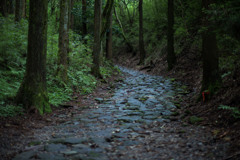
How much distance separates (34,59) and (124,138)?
137 inches

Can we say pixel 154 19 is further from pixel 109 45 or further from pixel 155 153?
pixel 155 153

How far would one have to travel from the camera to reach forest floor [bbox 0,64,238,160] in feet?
12.9

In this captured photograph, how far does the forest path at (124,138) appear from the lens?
3.90 meters

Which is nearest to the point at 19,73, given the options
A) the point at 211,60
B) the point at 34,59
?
the point at 34,59

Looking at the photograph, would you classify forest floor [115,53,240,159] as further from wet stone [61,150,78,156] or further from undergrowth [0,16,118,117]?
undergrowth [0,16,118,117]

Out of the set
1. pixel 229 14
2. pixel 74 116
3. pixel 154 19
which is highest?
pixel 154 19

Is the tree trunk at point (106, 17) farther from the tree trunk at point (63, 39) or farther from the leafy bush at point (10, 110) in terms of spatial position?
the leafy bush at point (10, 110)

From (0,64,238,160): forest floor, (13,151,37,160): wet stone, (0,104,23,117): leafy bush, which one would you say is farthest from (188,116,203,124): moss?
(0,104,23,117): leafy bush

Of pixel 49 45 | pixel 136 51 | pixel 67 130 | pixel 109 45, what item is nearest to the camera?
pixel 67 130

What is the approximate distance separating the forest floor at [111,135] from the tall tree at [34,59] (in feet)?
1.71

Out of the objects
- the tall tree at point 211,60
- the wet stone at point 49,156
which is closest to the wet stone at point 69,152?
the wet stone at point 49,156

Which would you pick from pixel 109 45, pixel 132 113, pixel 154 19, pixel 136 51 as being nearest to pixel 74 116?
pixel 132 113

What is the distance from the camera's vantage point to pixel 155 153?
159 inches

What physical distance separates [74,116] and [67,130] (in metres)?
1.37
